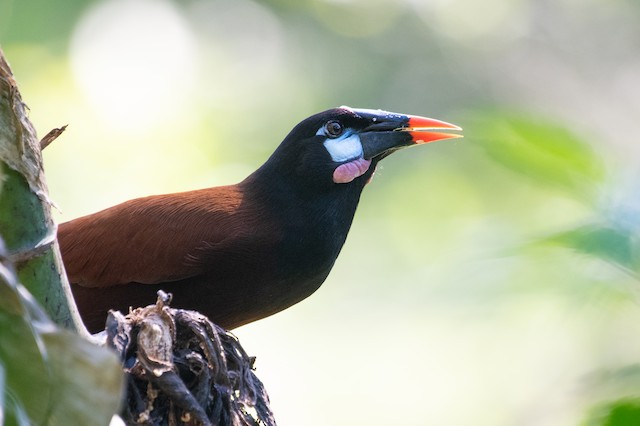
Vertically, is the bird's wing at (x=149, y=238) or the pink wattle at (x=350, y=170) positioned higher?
the pink wattle at (x=350, y=170)

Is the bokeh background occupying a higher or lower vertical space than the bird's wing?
higher

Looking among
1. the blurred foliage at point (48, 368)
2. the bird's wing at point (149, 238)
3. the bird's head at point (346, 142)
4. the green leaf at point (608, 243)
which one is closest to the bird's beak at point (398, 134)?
the bird's head at point (346, 142)

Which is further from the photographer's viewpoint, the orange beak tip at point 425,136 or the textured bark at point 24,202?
the orange beak tip at point 425,136

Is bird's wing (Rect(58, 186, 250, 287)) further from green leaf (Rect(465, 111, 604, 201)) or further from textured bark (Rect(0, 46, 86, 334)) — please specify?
textured bark (Rect(0, 46, 86, 334))

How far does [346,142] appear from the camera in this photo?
2.87 metres

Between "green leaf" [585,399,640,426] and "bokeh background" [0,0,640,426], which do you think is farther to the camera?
"bokeh background" [0,0,640,426]

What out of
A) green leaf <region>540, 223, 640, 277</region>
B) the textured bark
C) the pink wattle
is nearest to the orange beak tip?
the pink wattle

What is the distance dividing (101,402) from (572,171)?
1025mm

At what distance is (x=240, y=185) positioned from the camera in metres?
2.93

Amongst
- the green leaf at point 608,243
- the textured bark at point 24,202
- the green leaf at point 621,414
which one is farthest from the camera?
the green leaf at point 608,243

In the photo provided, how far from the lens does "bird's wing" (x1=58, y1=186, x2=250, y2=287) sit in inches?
100

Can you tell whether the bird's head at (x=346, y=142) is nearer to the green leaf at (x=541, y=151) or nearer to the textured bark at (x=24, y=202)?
the green leaf at (x=541, y=151)

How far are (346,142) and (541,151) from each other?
111 cm

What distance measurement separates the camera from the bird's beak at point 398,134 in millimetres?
2846
